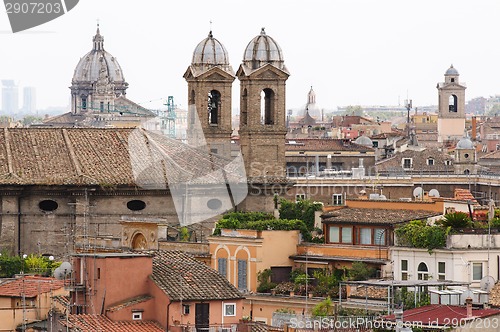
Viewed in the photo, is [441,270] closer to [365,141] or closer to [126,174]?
[126,174]

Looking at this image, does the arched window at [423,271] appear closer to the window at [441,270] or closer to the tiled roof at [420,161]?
the window at [441,270]

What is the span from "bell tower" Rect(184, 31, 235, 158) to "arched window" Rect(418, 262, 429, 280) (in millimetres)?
23610

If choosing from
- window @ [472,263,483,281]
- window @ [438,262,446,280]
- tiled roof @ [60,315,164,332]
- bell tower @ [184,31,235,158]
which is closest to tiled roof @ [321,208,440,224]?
window @ [438,262,446,280]

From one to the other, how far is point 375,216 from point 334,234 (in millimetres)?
967

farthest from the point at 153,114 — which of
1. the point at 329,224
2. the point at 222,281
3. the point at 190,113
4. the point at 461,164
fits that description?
the point at 222,281

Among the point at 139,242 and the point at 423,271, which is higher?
the point at 139,242

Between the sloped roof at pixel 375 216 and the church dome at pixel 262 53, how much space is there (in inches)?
601

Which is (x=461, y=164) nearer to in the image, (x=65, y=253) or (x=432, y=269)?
(x=65, y=253)

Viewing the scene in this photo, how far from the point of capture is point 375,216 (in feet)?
133

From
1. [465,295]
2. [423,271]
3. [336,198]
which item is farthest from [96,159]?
[465,295]

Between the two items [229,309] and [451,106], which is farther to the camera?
[451,106]

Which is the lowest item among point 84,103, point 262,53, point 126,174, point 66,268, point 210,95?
point 66,268

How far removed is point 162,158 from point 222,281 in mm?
22281

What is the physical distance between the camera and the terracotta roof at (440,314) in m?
29.9
